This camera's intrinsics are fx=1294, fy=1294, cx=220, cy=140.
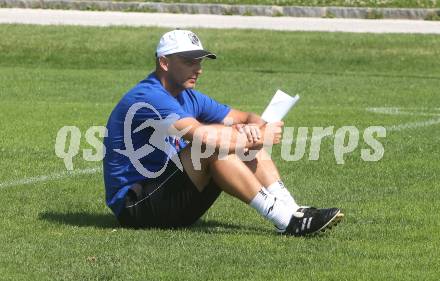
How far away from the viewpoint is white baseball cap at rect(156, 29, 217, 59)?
891cm

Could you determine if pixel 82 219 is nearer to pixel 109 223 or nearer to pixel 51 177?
pixel 109 223

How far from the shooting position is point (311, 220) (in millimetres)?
8797

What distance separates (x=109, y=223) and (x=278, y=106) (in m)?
1.63

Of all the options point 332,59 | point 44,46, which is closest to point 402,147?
point 332,59

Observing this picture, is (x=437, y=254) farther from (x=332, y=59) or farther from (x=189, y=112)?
(x=332, y=59)

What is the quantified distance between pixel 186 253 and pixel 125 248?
17.0 inches

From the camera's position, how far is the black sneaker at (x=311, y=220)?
28.8 ft

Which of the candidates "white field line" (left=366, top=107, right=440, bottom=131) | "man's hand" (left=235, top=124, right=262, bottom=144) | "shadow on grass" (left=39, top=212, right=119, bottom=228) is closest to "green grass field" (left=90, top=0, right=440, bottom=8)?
"white field line" (left=366, top=107, right=440, bottom=131)

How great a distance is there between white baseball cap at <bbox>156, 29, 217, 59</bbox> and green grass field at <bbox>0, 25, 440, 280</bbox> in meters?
1.25

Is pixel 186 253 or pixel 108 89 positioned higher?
pixel 186 253

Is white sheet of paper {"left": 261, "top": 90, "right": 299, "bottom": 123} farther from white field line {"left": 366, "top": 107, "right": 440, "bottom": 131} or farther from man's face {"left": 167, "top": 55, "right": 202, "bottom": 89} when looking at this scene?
white field line {"left": 366, "top": 107, "right": 440, "bottom": 131}

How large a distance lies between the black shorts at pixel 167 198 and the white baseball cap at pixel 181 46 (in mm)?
759

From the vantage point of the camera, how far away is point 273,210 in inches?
351

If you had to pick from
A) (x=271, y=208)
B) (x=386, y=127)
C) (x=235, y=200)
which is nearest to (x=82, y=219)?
(x=235, y=200)
